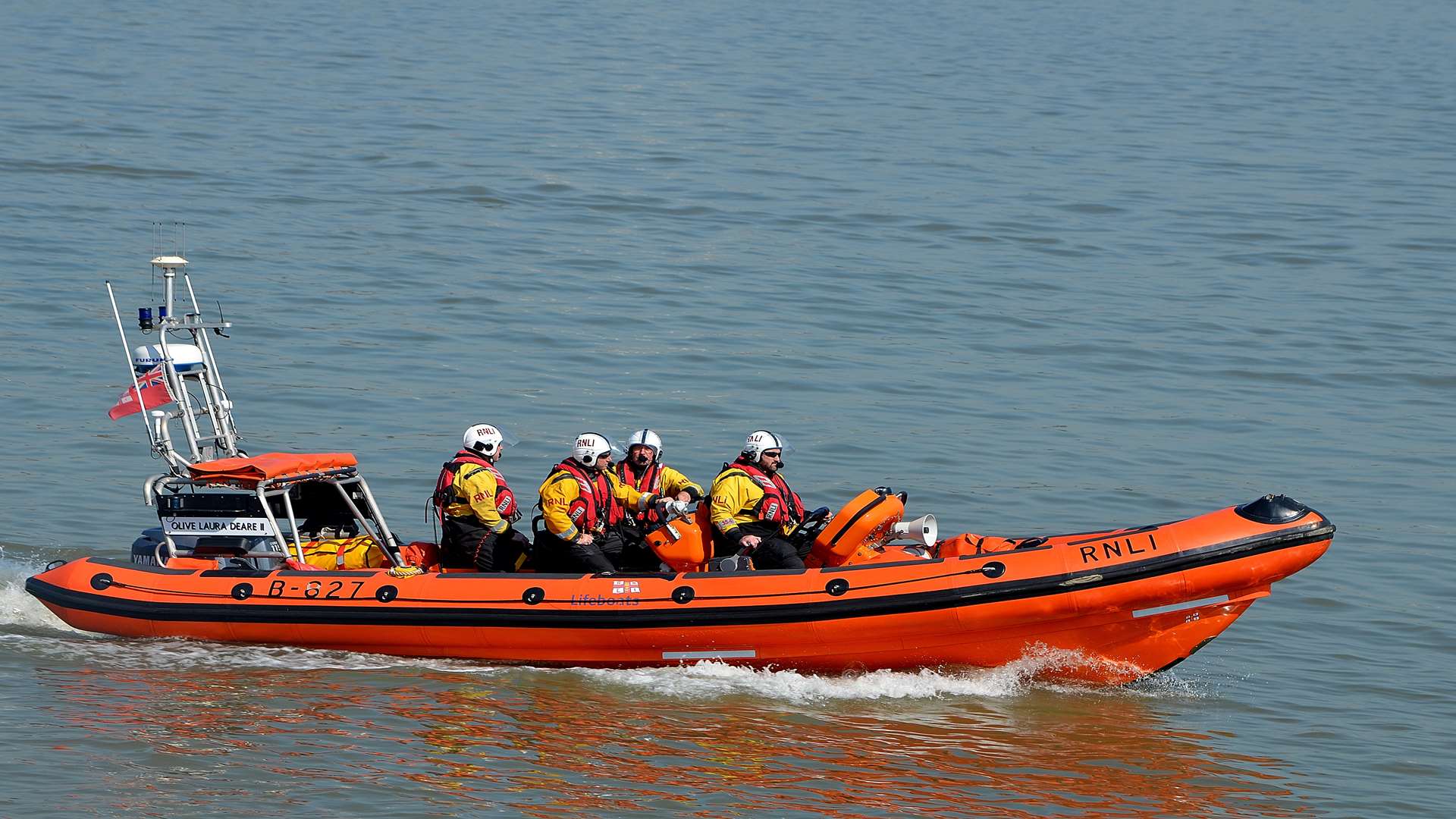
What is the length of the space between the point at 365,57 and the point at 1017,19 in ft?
59.3

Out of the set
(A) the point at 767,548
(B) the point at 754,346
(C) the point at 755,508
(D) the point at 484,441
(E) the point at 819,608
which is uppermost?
(B) the point at 754,346

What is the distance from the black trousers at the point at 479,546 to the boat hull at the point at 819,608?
10.9 inches

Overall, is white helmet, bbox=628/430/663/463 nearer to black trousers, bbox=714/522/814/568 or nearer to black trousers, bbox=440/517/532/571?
black trousers, bbox=714/522/814/568

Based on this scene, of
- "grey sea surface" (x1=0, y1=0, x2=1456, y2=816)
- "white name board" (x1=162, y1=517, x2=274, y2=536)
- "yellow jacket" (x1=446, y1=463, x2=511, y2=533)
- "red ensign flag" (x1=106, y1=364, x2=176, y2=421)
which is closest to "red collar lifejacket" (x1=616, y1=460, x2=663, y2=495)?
"yellow jacket" (x1=446, y1=463, x2=511, y2=533)

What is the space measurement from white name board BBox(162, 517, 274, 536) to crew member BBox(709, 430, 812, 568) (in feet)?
8.20

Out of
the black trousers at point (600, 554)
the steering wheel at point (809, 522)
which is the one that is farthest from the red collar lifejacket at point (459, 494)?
the steering wheel at point (809, 522)

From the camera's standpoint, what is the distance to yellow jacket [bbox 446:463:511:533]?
400 inches

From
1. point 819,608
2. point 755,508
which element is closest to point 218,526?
point 755,508

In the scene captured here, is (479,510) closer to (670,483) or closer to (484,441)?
(484,441)

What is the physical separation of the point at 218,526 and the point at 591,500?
2.13m

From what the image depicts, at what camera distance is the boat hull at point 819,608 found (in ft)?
31.2

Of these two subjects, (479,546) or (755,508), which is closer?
(755,508)

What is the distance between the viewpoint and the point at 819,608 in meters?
9.65

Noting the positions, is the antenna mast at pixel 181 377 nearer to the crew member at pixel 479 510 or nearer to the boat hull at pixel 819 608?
the boat hull at pixel 819 608
